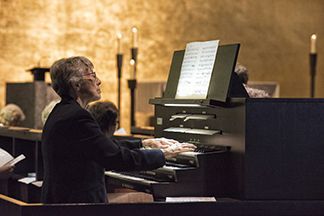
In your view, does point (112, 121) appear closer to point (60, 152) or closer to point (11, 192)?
point (60, 152)

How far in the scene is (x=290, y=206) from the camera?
4.22 meters

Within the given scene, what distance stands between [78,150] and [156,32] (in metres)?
8.70

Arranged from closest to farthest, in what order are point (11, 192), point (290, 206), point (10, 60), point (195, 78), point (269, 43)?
point (290, 206) → point (195, 78) → point (11, 192) → point (10, 60) → point (269, 43)

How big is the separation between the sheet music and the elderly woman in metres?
0.65

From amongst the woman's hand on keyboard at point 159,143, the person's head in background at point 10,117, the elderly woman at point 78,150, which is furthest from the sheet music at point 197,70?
the person's head in background at point 10,117

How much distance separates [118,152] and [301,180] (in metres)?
0.99

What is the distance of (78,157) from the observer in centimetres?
395

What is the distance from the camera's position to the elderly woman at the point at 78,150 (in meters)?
3.90

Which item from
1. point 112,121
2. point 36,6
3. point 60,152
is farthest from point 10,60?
point 60,152

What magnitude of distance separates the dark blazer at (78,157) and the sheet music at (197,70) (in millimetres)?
687

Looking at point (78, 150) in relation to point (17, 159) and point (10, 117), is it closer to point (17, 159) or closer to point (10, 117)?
point (17, 159)

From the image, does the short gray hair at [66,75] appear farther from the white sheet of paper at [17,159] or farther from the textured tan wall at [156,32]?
the textured tan wall at [156,32]

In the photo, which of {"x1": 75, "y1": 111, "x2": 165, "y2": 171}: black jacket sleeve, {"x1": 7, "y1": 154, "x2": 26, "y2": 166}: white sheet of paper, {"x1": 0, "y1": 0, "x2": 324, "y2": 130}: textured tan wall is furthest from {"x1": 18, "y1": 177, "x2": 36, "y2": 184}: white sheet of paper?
{"x1": 0, "y1": 0, "x2": 324, "y2": 130}: textured tan wall

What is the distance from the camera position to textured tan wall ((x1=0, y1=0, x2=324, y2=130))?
37.7ft
